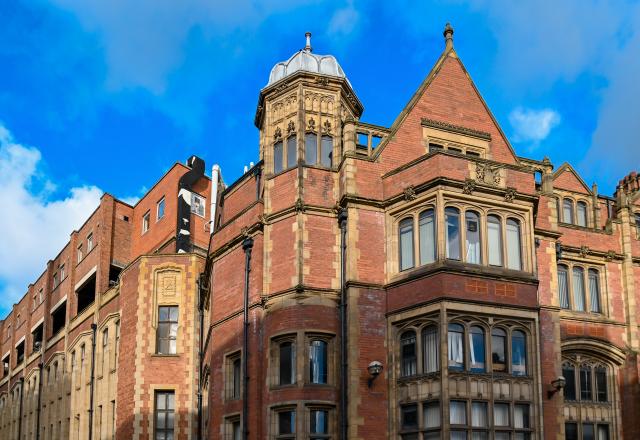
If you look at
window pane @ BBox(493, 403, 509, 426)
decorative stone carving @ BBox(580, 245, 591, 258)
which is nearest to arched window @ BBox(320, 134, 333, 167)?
window pane @ BBox(493, 403, 509, 426)

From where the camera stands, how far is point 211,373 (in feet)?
103

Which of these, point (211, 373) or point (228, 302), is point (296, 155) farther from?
point (211, 373)

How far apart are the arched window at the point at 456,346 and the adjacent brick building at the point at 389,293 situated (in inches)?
1.4

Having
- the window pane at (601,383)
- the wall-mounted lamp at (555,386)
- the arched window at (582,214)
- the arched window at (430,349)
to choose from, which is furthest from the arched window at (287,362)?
the arched window at (582,214)

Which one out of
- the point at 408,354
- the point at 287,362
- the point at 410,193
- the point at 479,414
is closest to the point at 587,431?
the point at 479,414

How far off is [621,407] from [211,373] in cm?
1551

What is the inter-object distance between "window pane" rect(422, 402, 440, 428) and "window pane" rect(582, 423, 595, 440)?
10357 mm

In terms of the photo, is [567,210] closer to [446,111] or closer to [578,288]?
[578,288]

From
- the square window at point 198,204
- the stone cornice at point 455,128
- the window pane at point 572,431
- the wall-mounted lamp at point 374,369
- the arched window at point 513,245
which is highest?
the square window at point 198,204

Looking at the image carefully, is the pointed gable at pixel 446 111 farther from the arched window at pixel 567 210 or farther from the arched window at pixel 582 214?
the arched window at pixel 582 214

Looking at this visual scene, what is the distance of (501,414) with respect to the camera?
2616 centimetres

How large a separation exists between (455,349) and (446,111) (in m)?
9.16

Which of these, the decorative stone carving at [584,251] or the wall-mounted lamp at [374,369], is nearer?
the wall-mounted lamp at [374,369]

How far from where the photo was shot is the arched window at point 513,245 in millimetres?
27656
